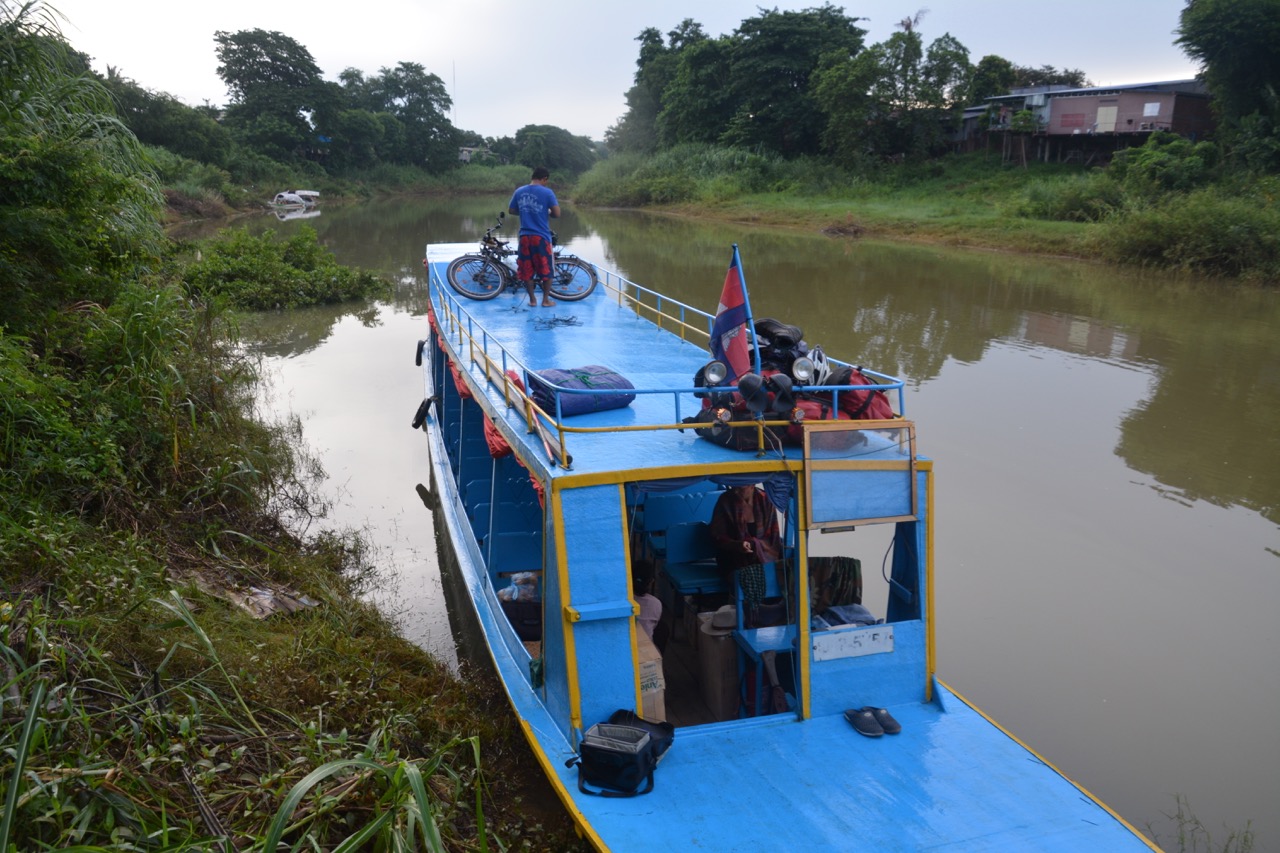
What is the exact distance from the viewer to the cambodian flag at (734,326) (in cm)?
441

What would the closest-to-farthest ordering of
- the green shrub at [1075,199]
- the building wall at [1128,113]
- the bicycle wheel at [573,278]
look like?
the bicycle wheel at [573,278]
the green shrub at [1075,199]
the building wall at [1128,113]

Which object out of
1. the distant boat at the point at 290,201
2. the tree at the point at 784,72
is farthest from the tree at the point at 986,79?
the distant boat at the point at 290,201

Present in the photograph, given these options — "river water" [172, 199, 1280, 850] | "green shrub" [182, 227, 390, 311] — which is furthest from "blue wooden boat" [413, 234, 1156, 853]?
"green shrub" [182, 227, 390, 311]

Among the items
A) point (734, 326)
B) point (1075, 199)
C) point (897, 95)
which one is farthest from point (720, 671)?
point (897, 95)

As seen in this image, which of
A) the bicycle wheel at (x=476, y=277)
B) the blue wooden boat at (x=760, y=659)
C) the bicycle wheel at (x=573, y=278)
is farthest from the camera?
the bicycle wheel at (x=573, y=278)

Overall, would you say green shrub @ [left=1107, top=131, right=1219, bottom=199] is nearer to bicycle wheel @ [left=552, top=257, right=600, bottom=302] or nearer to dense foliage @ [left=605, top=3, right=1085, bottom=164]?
dense foliage @ [left=605, top=3, right=1085, bottom=164]

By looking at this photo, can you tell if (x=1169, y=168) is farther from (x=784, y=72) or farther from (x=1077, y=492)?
(x=784, y=72)

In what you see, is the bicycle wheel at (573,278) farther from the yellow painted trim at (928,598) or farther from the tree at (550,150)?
the tree at (550,150)

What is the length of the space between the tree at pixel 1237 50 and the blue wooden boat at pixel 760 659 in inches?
1013

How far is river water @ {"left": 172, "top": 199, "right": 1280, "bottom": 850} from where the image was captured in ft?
17.5

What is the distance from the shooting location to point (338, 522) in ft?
26.2

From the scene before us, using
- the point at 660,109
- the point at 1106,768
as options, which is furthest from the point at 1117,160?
the point at 660,109

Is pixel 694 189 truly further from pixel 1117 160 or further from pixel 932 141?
pixel 1117 160

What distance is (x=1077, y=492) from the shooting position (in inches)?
336
